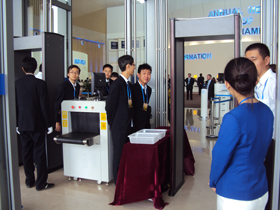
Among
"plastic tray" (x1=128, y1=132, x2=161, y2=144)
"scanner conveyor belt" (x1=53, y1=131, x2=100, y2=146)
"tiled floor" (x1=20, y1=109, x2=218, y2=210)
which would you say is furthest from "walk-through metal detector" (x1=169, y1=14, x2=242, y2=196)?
"scanner conveyor belt" (x1=53, y1=131, x2=100, y2=146)

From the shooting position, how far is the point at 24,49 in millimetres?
4176

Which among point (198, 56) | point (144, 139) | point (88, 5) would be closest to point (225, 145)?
point (144, 139)

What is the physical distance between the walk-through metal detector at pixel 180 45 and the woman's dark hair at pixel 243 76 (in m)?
1.41

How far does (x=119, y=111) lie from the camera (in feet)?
10.7

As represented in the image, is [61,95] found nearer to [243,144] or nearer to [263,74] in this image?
[263,74]

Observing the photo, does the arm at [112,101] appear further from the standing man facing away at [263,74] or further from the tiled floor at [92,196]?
the standing man facing away at [263,74]

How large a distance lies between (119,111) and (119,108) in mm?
40

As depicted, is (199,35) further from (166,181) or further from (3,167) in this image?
(3,167)

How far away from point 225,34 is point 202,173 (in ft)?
7.38

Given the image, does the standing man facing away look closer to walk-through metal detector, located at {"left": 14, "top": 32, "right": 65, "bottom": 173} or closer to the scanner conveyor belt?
the scanner conveyor belt

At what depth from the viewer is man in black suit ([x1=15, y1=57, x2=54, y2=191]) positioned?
324cm

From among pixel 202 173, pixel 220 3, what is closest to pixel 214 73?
pixel 220 3

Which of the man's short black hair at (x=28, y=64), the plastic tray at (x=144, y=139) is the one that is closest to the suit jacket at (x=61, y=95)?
the man's short black hair at (x=28, y=64)

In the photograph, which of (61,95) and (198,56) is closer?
(61,95)
